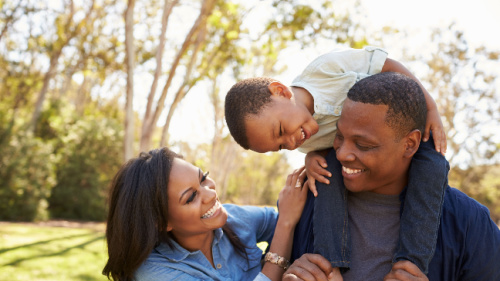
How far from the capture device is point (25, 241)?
982 cm

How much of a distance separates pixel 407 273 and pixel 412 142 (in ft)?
2.25

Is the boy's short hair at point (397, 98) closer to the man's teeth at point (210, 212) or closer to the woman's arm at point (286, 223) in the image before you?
the woman's arm at point (286, 223)

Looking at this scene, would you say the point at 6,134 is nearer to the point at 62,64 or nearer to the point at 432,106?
the point at 62,64

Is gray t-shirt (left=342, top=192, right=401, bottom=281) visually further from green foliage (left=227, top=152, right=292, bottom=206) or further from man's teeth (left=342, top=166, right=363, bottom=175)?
green foliage (left=227, top=152, right=292, bottom=206)

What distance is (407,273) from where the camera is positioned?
2.22m

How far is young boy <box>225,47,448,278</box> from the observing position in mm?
2486

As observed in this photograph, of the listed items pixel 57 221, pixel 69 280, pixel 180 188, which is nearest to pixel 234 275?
pixel 180 188

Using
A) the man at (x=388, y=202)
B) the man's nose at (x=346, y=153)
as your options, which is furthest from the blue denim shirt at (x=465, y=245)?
the man's nose at (x=346, y=153)

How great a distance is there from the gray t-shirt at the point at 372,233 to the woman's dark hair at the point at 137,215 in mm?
1178

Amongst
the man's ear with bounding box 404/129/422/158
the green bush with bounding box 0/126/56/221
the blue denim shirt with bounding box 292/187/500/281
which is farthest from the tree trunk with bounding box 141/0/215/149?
the green bush with bounding box 0/126/56/221

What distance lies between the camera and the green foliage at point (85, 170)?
16.0 meters

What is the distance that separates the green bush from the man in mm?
13415

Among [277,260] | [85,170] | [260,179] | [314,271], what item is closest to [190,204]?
[277,260]

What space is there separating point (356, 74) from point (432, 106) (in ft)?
1.67
